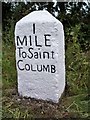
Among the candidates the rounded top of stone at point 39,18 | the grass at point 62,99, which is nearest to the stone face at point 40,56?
the rounded top of stone at point 39,18

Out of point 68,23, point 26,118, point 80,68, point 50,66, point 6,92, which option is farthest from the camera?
point 68,23

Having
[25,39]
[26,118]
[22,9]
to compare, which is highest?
[22,9]

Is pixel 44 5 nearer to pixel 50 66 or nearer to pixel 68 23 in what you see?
pixel 68 23

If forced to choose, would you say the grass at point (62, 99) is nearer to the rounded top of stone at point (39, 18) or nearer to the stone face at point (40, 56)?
the stone face at point (40, 56)

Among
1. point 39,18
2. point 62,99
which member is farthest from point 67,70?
point 39,18

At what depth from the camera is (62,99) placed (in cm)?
360

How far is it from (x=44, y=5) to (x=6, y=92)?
2616mm

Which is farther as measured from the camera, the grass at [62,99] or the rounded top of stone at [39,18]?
the rounded top of stone at [39,18]

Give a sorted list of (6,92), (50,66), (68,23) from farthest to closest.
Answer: (68,23) → (6,92) → (50,66)

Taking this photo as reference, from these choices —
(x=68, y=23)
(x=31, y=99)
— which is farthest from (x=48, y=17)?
(x=68, y=23)

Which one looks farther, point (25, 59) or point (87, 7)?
point (87, 7)

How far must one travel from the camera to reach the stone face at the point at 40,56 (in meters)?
3.38

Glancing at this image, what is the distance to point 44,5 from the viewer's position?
5.99m

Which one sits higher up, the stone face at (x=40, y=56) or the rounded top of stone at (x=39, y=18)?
the rounded top of stone at (x=39, y=18)
